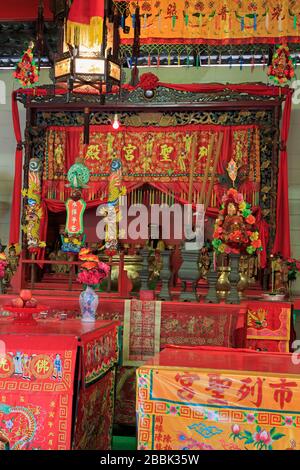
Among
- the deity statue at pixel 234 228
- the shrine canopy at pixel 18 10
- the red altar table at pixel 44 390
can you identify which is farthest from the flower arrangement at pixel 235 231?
the shrine canopy at pixel 18 10

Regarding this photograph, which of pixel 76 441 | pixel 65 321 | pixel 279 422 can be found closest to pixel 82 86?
pixel 65 321

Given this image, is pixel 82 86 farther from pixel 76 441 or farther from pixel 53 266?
pixel 53 266

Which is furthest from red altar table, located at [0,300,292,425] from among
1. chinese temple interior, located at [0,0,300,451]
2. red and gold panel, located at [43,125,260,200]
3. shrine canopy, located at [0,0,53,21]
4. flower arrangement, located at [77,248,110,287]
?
shrine canopy, located at [0,0,53,21]

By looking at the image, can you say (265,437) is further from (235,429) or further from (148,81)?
(148,81)

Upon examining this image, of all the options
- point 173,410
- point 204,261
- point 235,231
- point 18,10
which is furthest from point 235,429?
point 18,10

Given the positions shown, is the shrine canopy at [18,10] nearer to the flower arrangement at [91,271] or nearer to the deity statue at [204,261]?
the deity statue at [204,261]

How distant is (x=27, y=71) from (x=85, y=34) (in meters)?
3.47

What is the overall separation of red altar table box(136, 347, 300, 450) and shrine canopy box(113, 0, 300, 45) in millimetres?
4504

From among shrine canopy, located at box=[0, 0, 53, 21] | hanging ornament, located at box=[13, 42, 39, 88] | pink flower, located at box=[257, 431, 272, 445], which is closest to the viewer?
pink flower, located at box=[257, 431, 272, 445]

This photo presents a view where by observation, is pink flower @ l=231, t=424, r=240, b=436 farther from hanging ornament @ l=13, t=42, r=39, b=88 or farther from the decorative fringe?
hanging ornament @ l=13, t=42, r=39, b=88

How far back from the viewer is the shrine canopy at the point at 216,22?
621 cm

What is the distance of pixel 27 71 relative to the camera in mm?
7215

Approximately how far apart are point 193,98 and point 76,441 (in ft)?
16.0

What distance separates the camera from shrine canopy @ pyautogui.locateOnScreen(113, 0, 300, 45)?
20.4ft
